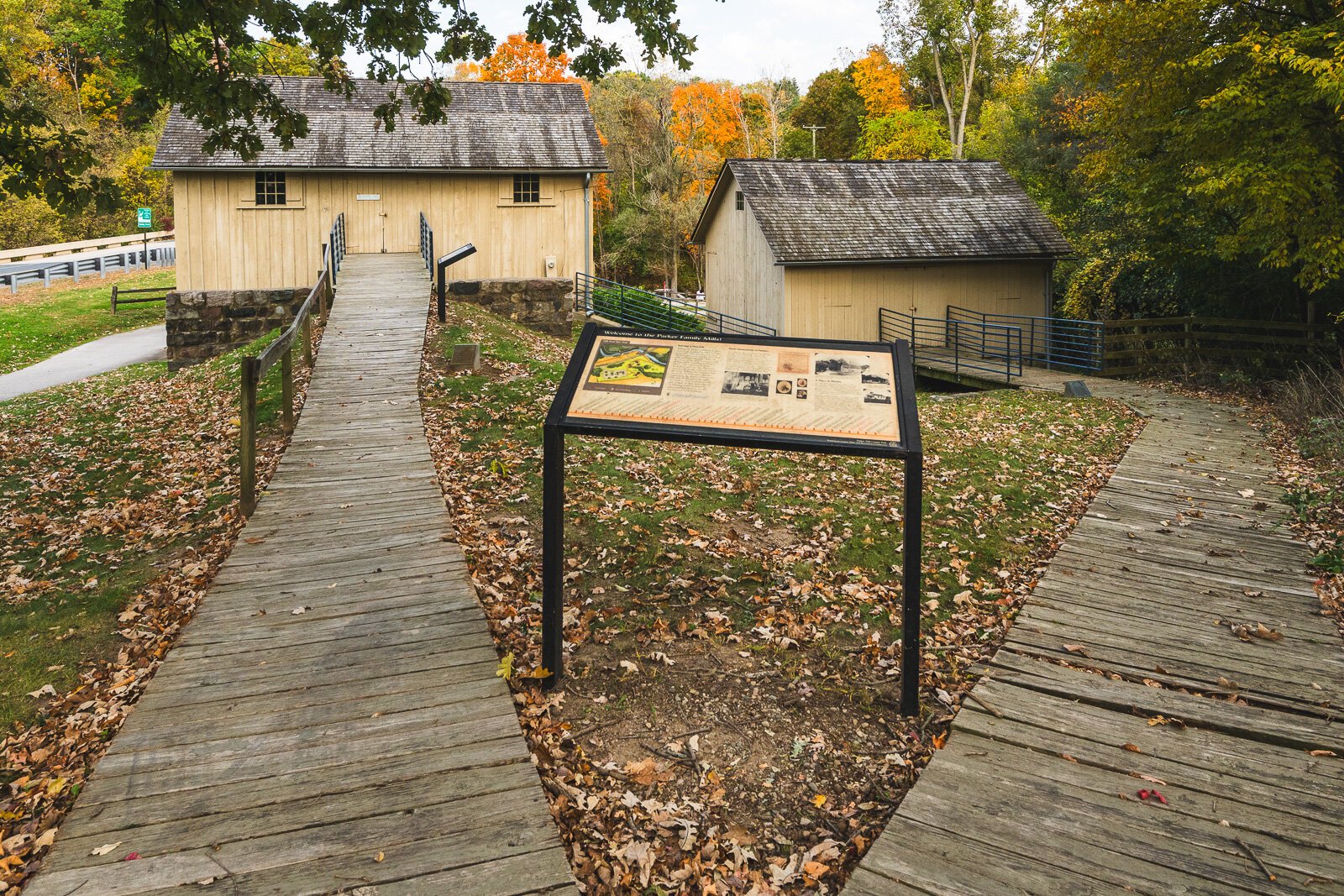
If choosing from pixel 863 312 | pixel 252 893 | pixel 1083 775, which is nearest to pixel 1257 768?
pixel 1083 775

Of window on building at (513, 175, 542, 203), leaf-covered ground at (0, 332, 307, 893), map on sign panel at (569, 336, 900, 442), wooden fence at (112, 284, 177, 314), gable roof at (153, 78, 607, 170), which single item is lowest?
leaf-covered ground at (0, 332, 307, 893)

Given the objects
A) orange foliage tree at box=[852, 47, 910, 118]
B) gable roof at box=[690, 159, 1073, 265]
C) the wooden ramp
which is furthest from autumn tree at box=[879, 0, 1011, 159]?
the wooden ramp

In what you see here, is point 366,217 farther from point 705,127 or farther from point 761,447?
point 705,127

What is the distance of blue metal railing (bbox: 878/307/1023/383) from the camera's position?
2373 cm

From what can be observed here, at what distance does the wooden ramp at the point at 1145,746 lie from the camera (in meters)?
3.57

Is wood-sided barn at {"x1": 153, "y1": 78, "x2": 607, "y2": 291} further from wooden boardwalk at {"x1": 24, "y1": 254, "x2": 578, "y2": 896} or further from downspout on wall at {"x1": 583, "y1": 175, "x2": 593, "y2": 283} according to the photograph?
wooden boardwalk at {"x1": 24, "y1": 254, "x2": 578, "y2": 896}

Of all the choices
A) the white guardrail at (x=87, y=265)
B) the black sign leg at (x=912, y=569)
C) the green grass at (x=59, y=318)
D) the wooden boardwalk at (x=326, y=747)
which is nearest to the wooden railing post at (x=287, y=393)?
the wooden boardwalk at (x=326, y=747)

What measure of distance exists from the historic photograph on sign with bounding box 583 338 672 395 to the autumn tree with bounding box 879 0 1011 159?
40301mm

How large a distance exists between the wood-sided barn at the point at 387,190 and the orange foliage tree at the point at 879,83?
3050 centimetres

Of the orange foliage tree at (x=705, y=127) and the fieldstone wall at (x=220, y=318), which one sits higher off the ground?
the orange foliage tree at (x=705, y=127)

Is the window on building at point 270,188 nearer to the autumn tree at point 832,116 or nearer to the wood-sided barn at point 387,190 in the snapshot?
the wood-sided barn at point 387,190

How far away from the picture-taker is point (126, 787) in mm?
3953

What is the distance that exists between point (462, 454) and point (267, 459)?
1.98m

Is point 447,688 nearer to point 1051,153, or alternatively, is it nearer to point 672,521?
point 672,521
